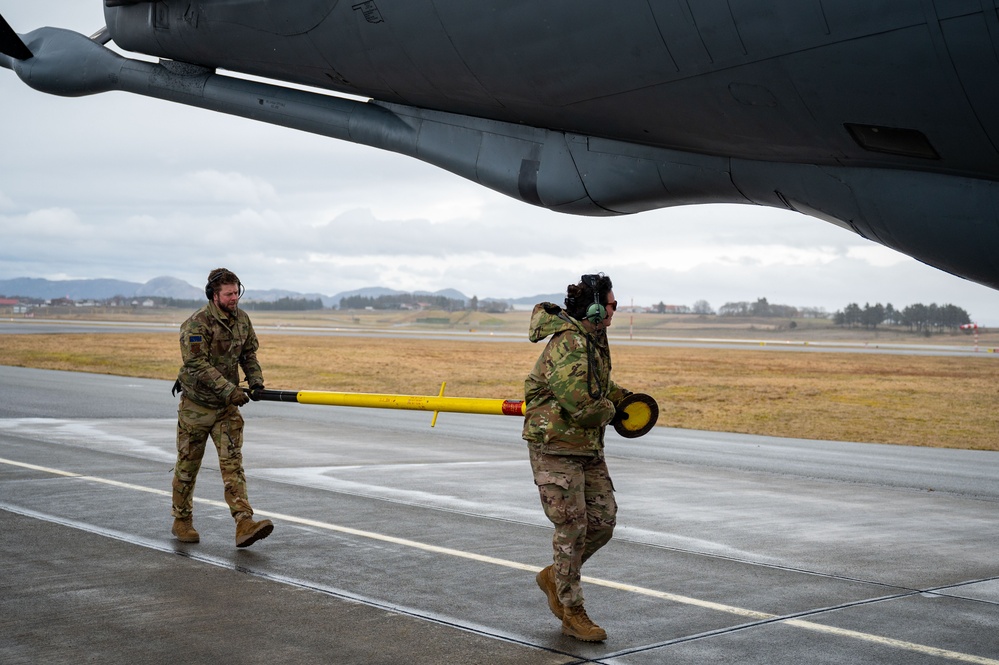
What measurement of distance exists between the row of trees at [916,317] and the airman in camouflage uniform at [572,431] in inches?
4363

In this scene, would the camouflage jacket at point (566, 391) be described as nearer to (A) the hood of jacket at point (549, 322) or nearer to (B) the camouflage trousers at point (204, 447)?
(A) the hood of jacket at point (549, 322)

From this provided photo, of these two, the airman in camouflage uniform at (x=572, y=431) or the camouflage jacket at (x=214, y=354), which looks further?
the camouflage jacket at (x=214, y=354)

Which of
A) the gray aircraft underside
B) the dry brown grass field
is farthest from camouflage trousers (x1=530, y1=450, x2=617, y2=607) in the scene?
the dry brown grass field

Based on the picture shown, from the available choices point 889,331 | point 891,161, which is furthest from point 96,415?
point 889,331

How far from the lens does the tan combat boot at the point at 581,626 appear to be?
512cm

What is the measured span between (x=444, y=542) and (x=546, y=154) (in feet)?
9.87

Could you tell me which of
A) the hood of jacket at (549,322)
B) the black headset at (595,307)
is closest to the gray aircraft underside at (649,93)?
the black headset at (595,307)

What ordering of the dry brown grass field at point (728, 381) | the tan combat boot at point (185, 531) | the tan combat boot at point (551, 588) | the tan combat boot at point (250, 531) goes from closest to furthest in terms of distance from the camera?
the tan combat boot at point (551, 588) → the tan combat boot at point (250, 531) → the tan combat boot at point (185, 531) → the dry brown grass field at point (728, 381)

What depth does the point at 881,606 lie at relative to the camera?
5910 mm

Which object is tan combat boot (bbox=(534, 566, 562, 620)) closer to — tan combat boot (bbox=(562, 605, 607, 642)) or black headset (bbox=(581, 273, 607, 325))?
tan combat boot (bbox=(562, 605, 607, 642))

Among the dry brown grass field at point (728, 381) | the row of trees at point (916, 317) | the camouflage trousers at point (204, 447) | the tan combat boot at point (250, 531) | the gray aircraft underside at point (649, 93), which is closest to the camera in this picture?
the gray aircraft underside at point (649, 93)

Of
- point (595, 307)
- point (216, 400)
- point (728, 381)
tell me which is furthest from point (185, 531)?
point (728, 381)

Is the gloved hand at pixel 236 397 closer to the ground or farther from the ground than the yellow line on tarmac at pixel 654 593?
farther from the ground

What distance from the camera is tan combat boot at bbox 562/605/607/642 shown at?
5.12m
